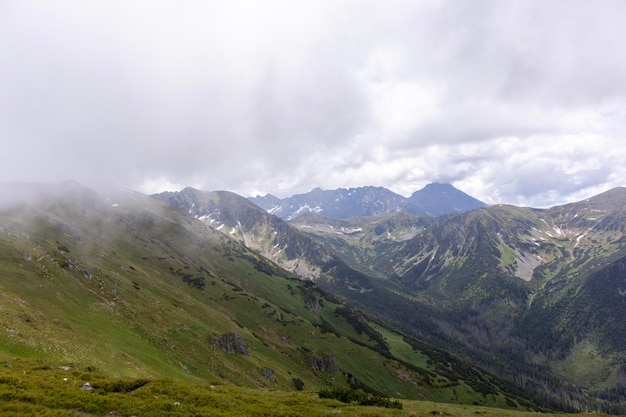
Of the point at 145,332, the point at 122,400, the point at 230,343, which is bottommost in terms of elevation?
the point at 230,343

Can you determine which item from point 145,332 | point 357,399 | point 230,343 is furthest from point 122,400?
point 230,343

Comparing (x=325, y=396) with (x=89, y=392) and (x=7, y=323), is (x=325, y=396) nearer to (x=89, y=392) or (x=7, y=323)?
(x=89, y=392)

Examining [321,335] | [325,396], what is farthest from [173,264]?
[325,396]

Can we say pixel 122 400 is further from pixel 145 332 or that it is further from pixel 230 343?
pixel 230 343

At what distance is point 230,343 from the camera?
4065 inches

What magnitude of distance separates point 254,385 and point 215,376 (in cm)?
1164

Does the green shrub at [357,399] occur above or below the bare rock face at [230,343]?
above

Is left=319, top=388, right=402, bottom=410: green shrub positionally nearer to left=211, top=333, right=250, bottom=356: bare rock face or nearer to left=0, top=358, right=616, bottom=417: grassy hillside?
left=0, top=358, right=616, bottom=417: grassy hillside

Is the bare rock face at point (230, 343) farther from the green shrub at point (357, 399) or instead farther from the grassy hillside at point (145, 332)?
the green shrub at point (357, 399)

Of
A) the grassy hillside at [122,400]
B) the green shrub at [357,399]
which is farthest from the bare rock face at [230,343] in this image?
the green shrub at [357,399]

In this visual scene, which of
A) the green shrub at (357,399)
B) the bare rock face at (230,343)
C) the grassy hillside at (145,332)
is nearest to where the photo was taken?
the green shrub at (357,399)

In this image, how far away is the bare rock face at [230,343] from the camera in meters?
100

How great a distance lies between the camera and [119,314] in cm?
8219

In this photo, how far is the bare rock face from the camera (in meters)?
100
